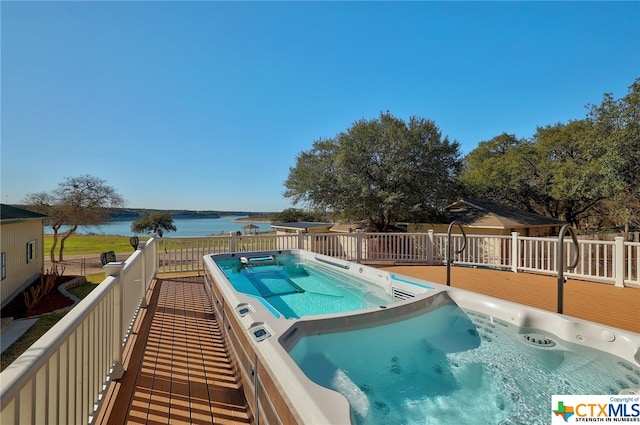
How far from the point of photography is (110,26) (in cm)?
678

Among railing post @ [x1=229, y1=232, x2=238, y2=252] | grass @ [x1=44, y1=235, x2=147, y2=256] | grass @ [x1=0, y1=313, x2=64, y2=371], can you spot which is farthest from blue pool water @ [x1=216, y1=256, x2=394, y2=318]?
grass @ [x1=44, y1=235, x2=147, y2=256]

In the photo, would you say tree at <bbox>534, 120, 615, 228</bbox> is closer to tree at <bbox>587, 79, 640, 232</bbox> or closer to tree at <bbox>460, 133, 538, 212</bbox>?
tree at <bbox>587, 79, 640, 232</bbox>

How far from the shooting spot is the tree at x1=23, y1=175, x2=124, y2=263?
17.3 meters

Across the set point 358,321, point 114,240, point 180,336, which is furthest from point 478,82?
point 114,240

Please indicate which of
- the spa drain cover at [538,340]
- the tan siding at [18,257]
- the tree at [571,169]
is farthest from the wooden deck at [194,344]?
the tree at [571,169]

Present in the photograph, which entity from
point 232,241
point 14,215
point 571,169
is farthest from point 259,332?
point 571,169

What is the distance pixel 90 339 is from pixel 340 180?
13.1 m

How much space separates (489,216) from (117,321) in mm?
14639

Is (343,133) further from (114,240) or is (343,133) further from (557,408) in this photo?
(114,240)

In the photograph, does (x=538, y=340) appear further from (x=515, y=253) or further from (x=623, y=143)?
(x=623, y=143)

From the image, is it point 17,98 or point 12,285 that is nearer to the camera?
point 17,98

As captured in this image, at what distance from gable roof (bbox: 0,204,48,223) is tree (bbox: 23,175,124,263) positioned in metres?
7.64

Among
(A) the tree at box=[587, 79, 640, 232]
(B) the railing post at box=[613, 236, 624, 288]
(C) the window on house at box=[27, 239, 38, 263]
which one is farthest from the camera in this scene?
(A) the tree at box=[587, 79, 640, 232]

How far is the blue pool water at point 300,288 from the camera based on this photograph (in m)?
5.05
